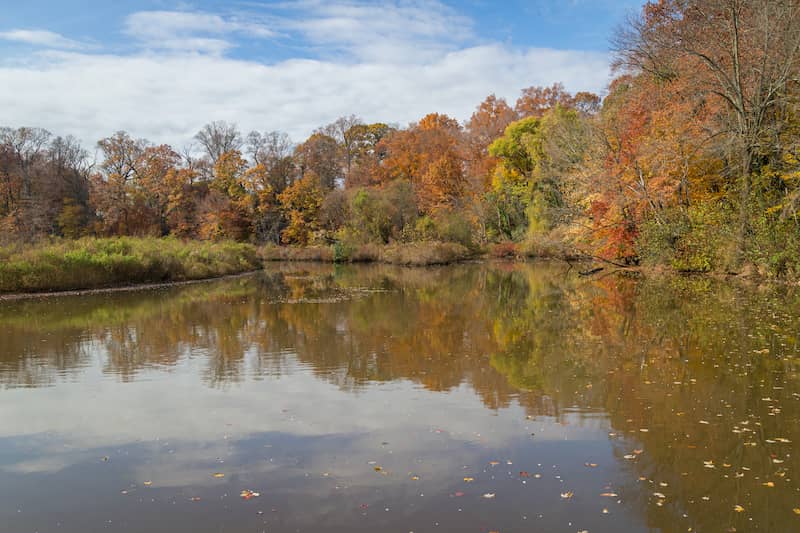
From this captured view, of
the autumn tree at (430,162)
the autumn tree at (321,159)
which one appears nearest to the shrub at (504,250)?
the autumn tree at (430,162)

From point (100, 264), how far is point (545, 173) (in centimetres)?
2872

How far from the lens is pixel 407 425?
6941 millimetres

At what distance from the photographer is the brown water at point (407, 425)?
482 cm

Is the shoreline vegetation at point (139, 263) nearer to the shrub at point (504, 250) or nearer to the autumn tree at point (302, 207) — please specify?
the shrub at point (504, 250)

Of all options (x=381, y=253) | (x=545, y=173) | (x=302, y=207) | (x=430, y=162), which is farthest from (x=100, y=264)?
(x=430, y=162)

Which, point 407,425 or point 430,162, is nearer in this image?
point 407,425

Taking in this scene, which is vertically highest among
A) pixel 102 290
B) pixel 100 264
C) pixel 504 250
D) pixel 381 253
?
pixel 100 264

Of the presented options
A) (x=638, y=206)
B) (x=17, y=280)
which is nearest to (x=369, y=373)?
(x=17, y=280)

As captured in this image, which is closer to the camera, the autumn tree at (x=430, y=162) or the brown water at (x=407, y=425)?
the brown water at (x=407, y=425)

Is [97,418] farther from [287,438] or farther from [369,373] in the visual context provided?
[369,373]

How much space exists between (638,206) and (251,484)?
2746cm

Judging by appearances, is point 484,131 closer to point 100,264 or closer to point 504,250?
point 504,250

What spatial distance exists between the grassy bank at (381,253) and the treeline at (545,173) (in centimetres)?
113

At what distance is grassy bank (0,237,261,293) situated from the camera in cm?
2116
